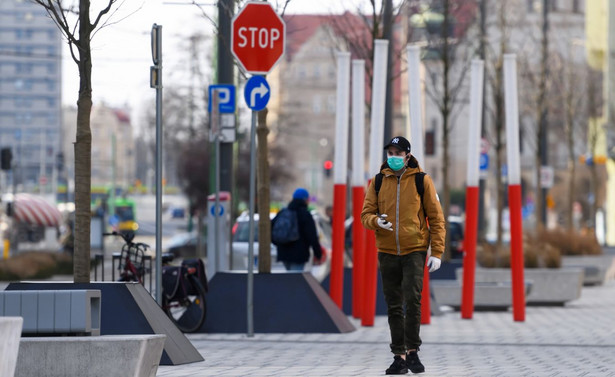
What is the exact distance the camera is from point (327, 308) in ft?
50.1

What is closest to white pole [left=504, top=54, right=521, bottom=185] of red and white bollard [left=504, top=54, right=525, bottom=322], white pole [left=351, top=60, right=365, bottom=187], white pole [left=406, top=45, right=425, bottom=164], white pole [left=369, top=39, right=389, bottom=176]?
red and white bollard [left=504, top=54, right=525, bottom=322]

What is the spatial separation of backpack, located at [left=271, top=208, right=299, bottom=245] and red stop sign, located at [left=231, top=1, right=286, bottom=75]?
12.9ft

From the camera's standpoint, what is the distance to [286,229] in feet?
59.9

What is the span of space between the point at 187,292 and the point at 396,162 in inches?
219

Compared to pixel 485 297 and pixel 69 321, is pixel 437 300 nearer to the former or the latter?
pixel 485 297

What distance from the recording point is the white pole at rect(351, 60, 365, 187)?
56.5ft

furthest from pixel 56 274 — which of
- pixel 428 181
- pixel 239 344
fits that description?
pixel 428 181

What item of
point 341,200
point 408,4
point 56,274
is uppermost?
point 408,4

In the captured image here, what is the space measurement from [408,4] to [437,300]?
220 inches

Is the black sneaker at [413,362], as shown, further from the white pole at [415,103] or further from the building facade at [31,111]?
the building facade at [31,111]

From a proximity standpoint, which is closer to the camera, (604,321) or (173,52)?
(604,321)

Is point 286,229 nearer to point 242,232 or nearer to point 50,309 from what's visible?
point 242,232

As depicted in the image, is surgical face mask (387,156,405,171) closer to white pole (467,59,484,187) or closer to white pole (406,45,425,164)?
white pole (406,45,425,164)

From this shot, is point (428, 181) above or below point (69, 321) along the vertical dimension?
above
